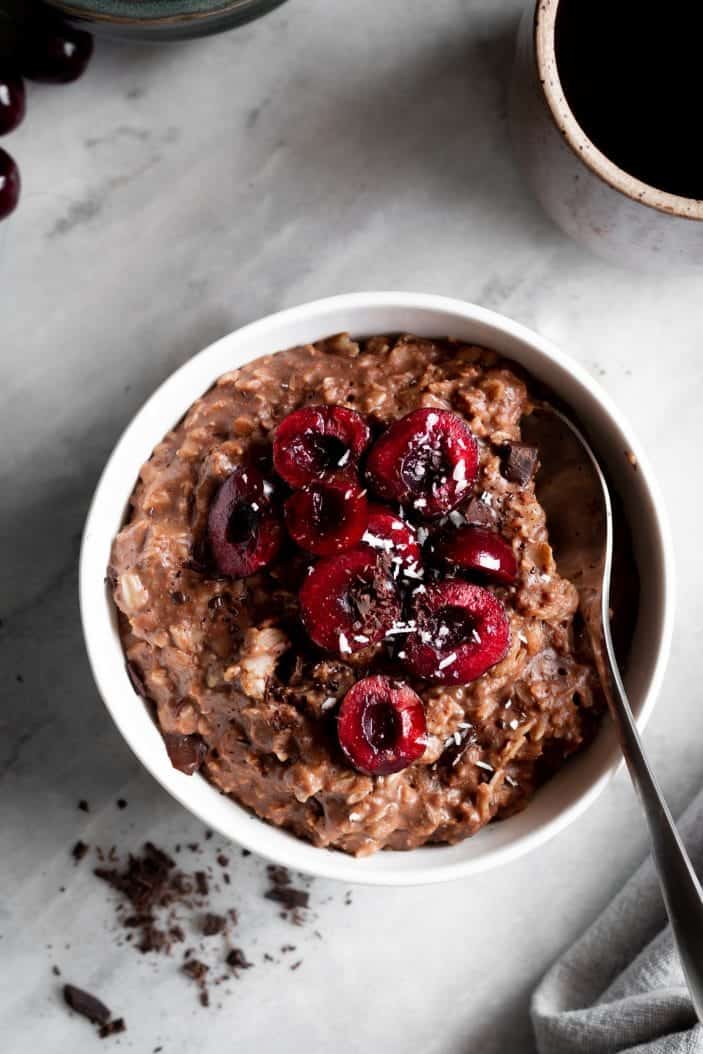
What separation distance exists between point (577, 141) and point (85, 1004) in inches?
84.6

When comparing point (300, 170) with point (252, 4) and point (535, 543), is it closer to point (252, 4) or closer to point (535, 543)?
point (252, 4)

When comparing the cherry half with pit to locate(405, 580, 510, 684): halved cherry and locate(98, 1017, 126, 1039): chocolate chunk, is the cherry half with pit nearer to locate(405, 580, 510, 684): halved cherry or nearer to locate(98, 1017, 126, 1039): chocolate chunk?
locate(405, 580, 510, 684): halved cherry

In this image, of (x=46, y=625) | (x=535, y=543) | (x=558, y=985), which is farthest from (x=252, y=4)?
(x=558, y=985)

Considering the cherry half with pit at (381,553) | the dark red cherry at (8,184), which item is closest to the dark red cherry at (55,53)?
the dark red cherry at (8,184)

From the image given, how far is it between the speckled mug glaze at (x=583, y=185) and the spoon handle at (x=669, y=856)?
0.78m

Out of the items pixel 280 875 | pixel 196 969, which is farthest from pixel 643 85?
pixel 196 969

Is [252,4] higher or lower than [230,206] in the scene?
higher

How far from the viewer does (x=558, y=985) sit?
108 inches

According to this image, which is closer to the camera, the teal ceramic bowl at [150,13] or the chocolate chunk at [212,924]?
the teal ceramic bowl at [150,13]

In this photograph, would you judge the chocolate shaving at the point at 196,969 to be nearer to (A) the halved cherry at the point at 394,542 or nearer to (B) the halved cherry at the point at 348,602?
(B) the halved cherry at the point at 348,602

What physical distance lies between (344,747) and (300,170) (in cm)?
138

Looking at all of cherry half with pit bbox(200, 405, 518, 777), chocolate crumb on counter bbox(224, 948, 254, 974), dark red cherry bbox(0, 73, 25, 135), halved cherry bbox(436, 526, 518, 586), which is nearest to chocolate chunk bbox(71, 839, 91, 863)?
chocolate crumb on counter bbox(224, 948, 254, 974)

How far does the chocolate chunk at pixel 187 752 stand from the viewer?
2.23 meters

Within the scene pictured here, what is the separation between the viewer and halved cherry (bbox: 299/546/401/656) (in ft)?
6.48
